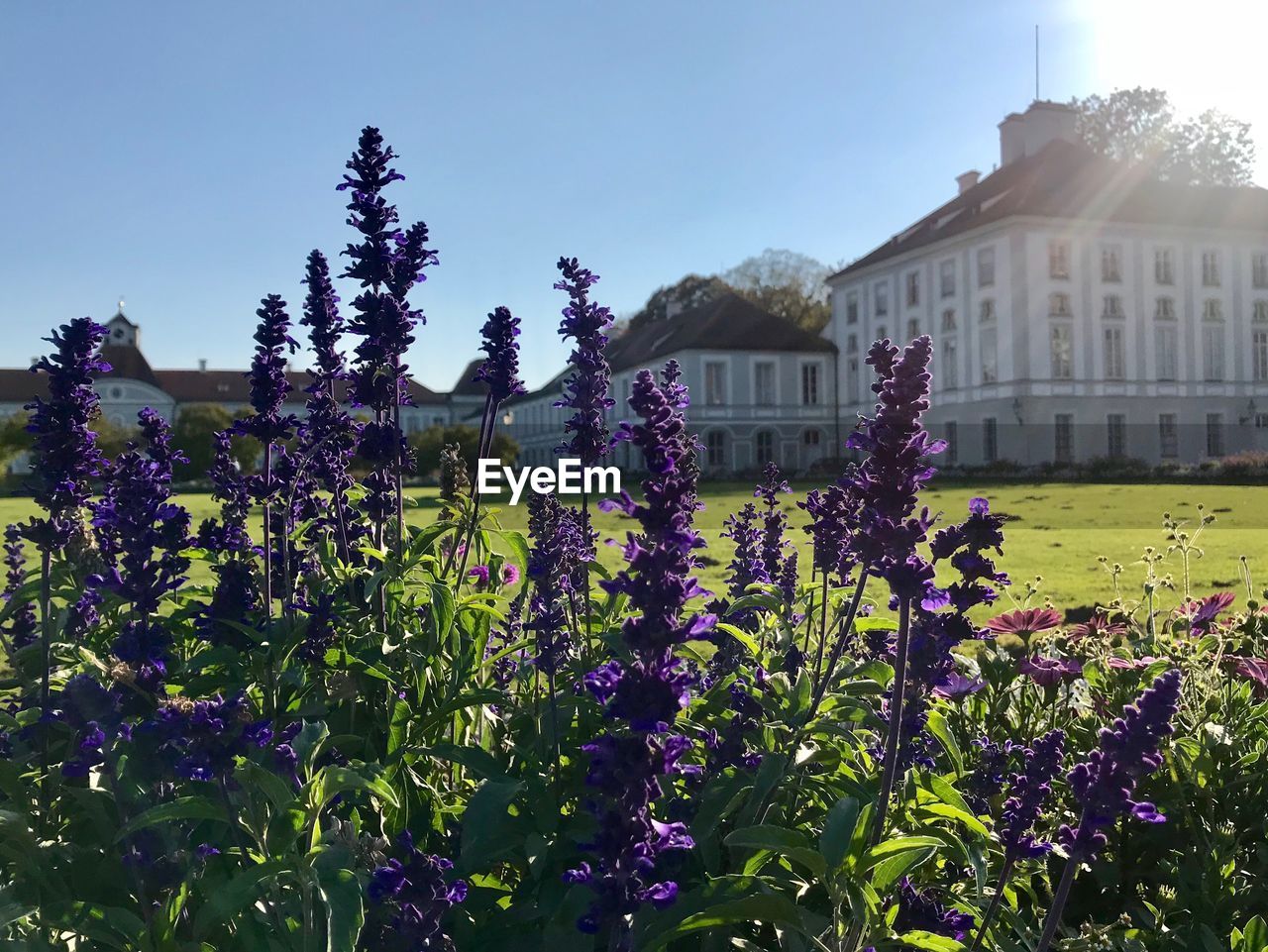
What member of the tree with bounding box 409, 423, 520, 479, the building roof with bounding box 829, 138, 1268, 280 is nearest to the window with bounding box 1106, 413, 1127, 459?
the building roof with bounding box 829, 138, 1268, 280

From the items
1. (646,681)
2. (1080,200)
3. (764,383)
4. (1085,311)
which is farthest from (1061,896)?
(764,383)

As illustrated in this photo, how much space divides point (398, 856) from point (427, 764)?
693 millimetres

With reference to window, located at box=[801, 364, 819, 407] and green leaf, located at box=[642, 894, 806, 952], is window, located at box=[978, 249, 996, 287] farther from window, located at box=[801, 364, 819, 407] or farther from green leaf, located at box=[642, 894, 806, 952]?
green leaf, located at box=[642, 894, 806, 952]

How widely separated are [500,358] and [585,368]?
0.92ft

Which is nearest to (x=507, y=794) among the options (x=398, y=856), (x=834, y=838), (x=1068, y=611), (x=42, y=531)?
(x=398, y=856)

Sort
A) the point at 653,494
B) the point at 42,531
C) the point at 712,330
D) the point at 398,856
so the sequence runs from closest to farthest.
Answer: the point at 653,494 < the point at 398,856 < the point at 42,531 < the point at 712,330

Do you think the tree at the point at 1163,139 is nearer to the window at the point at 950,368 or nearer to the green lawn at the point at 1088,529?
the window at the point at 950,368

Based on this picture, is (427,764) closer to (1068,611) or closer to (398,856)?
(398,856)

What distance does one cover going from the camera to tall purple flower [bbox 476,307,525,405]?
10.9 feet

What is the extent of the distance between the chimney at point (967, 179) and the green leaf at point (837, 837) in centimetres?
5378

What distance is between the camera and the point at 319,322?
358 cm

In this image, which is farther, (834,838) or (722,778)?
(722,778)

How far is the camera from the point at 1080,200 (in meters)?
43.7

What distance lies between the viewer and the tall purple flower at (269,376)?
10.5ft
